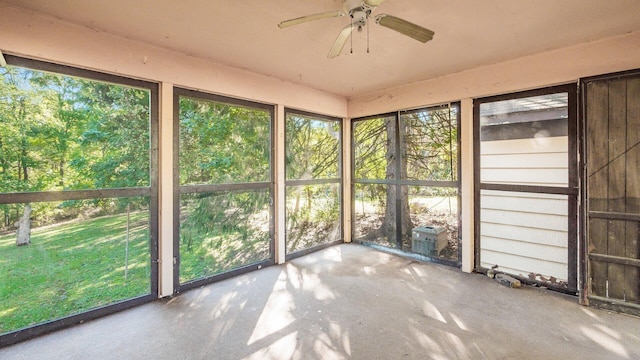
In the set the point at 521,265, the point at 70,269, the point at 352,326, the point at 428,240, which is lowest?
the point at 352,326

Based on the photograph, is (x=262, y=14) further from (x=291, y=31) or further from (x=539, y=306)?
(x=539, y=306)

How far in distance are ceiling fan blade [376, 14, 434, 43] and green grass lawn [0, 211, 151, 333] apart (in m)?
2.71

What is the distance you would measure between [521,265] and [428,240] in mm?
1066

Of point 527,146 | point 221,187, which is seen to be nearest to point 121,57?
point 221,187

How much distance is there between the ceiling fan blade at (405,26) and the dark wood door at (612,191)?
78.1 inches

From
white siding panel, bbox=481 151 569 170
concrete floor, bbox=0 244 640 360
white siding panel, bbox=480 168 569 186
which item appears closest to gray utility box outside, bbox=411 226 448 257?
concrete floor, bbox=0 244 640 360

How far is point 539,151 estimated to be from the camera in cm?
310

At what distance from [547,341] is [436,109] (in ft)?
9.12

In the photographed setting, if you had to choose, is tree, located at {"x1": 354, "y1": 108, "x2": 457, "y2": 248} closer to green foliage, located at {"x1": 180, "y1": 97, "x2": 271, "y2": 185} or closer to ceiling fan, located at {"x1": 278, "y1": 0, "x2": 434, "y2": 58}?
A: green foliage, located at {"x1": 180, "y1": 97, "x2": 271, "y2": 185}

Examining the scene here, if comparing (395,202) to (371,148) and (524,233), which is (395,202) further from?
(524,233)

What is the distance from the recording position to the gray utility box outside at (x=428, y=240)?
3865 millimetres

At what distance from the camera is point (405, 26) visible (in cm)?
189

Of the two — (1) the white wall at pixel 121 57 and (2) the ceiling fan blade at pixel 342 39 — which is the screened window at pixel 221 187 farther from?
(2) the ceiling fan blade at pixel 342 39

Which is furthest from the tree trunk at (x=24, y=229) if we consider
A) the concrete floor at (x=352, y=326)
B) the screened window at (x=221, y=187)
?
the screened window at (x=221, y=187)
